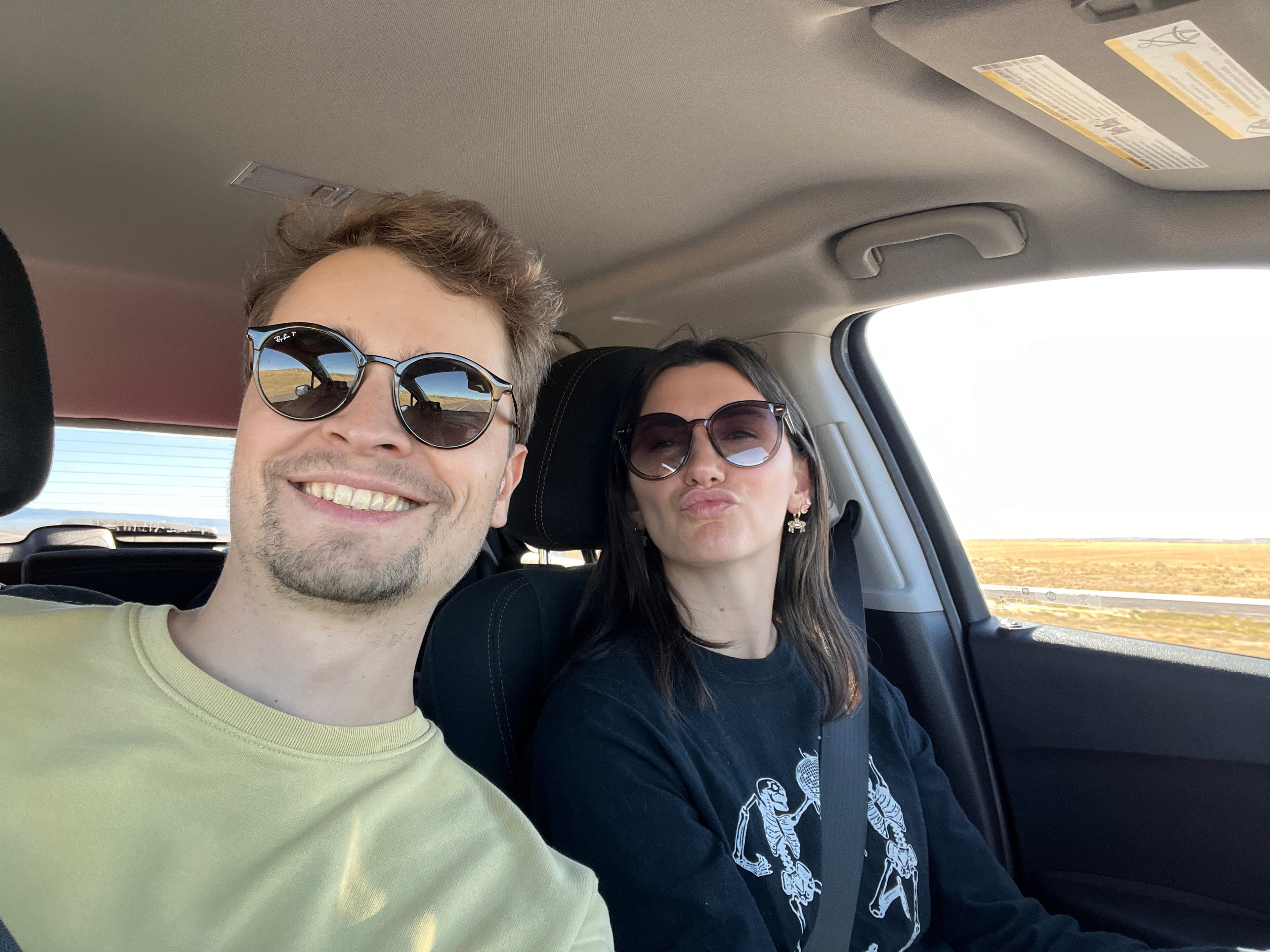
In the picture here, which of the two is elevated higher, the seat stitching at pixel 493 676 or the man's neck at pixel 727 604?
the man's neck at pixel 727 604

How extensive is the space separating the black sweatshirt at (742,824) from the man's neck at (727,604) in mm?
61

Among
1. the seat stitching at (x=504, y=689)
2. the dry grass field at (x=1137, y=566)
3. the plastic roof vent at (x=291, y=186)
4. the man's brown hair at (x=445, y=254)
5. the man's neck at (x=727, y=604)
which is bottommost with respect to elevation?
the seat stitching at (x=504, y=689)

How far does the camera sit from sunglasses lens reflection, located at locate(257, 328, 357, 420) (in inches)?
54.6

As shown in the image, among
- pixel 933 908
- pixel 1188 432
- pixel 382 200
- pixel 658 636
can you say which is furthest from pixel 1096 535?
pixel 382 200

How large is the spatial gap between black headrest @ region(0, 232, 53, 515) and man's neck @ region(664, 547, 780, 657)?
1273 millimetres

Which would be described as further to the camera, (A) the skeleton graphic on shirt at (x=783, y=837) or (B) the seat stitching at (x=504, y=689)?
(B) the seat stitching at (x=504, y=689)

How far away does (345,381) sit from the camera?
1.40 metres

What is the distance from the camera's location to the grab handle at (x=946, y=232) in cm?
198

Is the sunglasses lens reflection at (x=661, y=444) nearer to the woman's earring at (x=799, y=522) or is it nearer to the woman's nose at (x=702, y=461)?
the woman's nose at (x=702, y=461)

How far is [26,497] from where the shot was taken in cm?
153

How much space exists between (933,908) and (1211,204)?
158 cm

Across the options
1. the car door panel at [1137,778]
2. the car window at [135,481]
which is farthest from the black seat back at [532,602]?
the car window at [135,481]

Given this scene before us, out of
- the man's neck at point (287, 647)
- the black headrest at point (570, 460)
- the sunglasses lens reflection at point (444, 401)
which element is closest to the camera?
the man's neck at point (287, 647)

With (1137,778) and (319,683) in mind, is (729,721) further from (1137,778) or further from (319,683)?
(1137,778)
